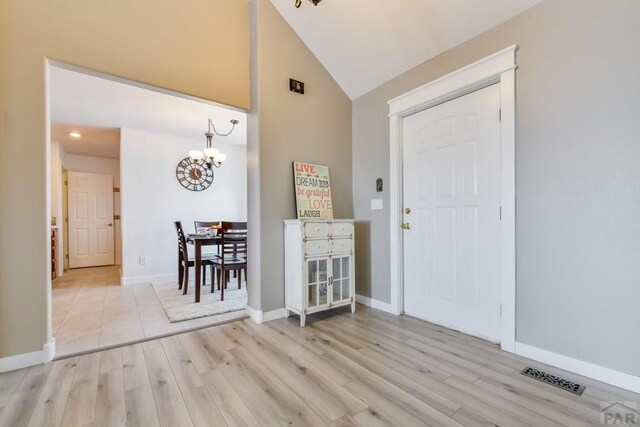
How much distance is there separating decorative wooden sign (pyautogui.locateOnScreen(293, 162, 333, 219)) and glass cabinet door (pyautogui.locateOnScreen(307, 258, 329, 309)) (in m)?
0.50

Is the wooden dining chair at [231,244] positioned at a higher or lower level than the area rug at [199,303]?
higher

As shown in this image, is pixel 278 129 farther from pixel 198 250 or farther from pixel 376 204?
pixel 198 250

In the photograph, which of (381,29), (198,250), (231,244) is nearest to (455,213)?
(381,29)

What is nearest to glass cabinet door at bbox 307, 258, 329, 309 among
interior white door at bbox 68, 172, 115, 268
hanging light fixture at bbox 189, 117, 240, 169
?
hanging light fixture at bbox 189, 117, 240, 169

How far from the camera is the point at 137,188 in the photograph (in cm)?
450

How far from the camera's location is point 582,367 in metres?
1.67

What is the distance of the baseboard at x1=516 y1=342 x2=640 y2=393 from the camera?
152 cm

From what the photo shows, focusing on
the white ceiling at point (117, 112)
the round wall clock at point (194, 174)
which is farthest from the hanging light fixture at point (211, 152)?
the round wall clock at point (194, 174)

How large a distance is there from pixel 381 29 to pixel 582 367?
9.49ft

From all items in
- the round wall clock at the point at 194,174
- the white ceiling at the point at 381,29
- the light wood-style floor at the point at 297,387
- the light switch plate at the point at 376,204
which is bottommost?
the light wood-style floor at the point at 297,387

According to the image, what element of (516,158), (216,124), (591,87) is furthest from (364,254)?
(216,124)

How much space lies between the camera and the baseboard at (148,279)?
4.33 m

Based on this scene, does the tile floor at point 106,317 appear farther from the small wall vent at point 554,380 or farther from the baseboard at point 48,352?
the small wall vent at point 554,380

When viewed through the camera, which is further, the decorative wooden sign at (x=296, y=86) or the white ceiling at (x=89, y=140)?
the white ceiling at (x=89, y=140)
